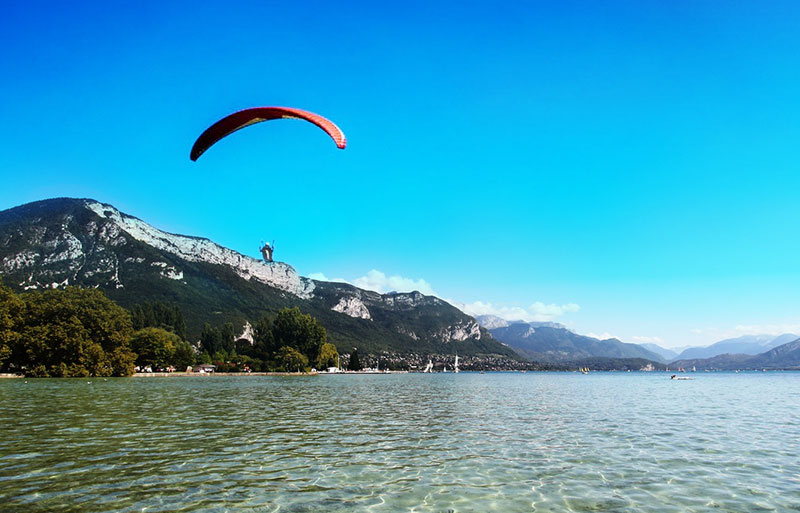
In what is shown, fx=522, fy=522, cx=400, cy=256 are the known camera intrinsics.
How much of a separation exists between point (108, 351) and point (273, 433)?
7664cm

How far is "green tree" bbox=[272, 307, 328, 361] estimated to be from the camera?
15912 cm

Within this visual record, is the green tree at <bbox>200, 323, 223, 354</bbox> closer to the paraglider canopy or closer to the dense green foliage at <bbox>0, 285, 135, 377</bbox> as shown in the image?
the dense green foliage at <bbox>0, 285, 135, 377</bbox>

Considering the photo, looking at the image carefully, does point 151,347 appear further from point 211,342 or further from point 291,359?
point 211,342

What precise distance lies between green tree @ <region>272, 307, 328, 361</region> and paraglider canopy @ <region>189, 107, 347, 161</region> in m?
143

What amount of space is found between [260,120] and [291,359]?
137m

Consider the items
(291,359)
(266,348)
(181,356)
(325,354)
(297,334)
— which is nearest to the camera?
(181,356)

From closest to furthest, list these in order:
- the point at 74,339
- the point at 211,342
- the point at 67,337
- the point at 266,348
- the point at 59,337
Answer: the point at 59,337 < the point at 67,337 < the point at 74,339 < the point at 211,342 < the point at 266,348

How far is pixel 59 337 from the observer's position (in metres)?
74.2

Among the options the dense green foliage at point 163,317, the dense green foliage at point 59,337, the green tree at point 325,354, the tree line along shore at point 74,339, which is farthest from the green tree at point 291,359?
the dense green foliage at point 59,337

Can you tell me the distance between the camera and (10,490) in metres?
11.1

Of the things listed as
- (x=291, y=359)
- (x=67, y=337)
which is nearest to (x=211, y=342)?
(x=291, y=359)

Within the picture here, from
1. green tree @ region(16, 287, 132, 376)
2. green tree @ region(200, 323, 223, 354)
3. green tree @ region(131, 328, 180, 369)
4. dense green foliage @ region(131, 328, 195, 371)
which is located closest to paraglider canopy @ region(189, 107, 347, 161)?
green tree @ region(16, 287, 132, 376)

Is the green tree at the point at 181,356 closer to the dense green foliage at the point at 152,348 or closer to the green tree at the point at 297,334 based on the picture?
the dense green foliage at the point at 152,348

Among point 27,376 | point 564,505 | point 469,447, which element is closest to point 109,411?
point 469,447
